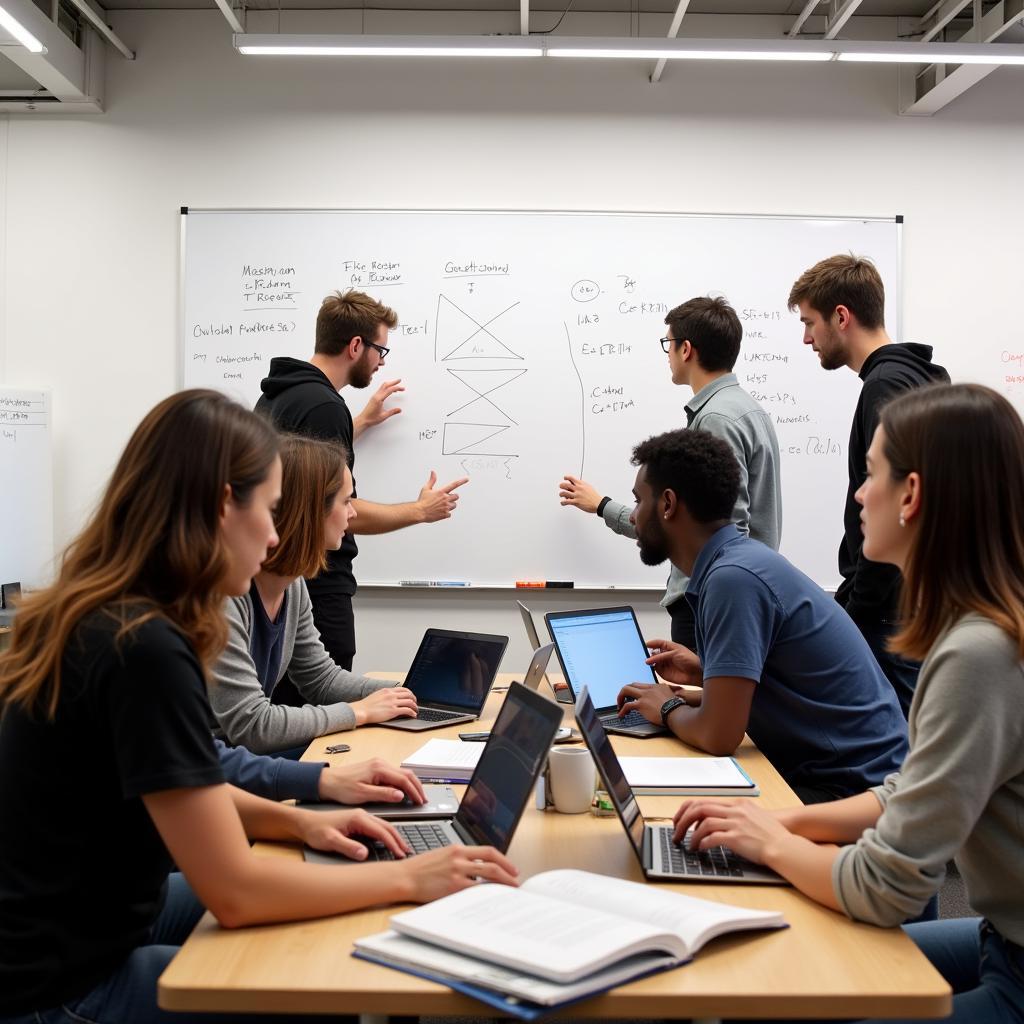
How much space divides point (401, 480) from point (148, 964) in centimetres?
296

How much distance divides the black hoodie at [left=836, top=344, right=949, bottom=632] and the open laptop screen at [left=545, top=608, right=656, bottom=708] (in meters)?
0.66

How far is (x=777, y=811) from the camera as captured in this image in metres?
1.49

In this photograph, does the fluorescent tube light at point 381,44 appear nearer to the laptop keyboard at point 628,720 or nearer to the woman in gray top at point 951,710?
the laptop keyboard at point 628,720

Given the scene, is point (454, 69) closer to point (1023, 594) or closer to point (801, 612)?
point (801, 612)

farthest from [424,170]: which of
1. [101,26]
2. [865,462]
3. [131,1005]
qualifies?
[131,1005]

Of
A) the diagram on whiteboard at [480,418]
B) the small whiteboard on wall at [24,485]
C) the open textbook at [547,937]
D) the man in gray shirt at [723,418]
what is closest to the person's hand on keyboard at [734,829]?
the open textbook at [547,937]

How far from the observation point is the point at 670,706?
2.06 m

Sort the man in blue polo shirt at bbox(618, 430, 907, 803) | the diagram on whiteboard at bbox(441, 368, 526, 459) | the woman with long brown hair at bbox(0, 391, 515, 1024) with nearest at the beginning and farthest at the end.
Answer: the woman with long brown hair at bbox(0, 391, 515, 1024) → the man in blue polo shirt at bbox(618, 430, 907, 803) → the diagram on whiteboard at bbox(441, 368, 526, 459)

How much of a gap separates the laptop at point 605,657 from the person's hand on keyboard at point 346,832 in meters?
0.77

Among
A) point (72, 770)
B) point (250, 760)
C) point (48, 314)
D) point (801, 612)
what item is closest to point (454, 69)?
point (48, 314)

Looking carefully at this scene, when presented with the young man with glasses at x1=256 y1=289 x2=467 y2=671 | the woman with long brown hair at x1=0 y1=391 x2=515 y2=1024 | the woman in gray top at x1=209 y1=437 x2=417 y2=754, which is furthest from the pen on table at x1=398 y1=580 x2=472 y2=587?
the woman with long brown hair at x1=0 y1=391 x2=515 y2=1024

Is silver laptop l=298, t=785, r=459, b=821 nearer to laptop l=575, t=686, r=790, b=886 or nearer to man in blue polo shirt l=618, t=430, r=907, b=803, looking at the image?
laptop l=575, t=686, r=790, b=886

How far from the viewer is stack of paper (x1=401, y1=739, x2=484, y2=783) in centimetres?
175

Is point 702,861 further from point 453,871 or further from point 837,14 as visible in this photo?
point 837,14
